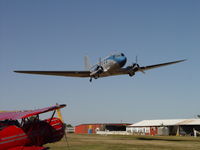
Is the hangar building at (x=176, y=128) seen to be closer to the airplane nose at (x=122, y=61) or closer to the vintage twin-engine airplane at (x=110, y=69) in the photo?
the vintage twin-engine airplane at (x=110, y=69)

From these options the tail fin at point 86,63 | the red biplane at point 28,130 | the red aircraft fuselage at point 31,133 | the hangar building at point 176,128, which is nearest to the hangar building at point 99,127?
the hangar building at point 176,128

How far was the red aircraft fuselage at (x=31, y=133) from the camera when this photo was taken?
1144cm

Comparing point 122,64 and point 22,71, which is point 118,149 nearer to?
point 122,64

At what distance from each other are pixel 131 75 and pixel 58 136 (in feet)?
94.0

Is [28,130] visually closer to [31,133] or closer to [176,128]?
[31,133]

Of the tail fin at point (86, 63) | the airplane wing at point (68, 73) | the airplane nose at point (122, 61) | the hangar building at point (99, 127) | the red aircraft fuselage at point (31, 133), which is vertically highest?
Result: the tail fin at point (86, 63)

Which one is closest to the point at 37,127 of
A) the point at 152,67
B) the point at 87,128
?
the point at 152,67

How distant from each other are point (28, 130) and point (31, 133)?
8.2 inches

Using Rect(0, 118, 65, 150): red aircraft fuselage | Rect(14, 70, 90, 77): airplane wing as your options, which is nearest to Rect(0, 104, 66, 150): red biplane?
Rect(0, 118, 65, 150): red aircraft fuselage

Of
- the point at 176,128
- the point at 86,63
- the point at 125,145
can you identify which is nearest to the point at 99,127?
the point at 176,128

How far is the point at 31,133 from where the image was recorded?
12.7 meters

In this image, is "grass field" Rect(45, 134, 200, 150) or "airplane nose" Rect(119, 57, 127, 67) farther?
"airplane nose" Rect(119, 57, 127, 67)

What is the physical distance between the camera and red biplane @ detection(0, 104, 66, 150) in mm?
11469

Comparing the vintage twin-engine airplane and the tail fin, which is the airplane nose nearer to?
the vintage twin-engine airplane
